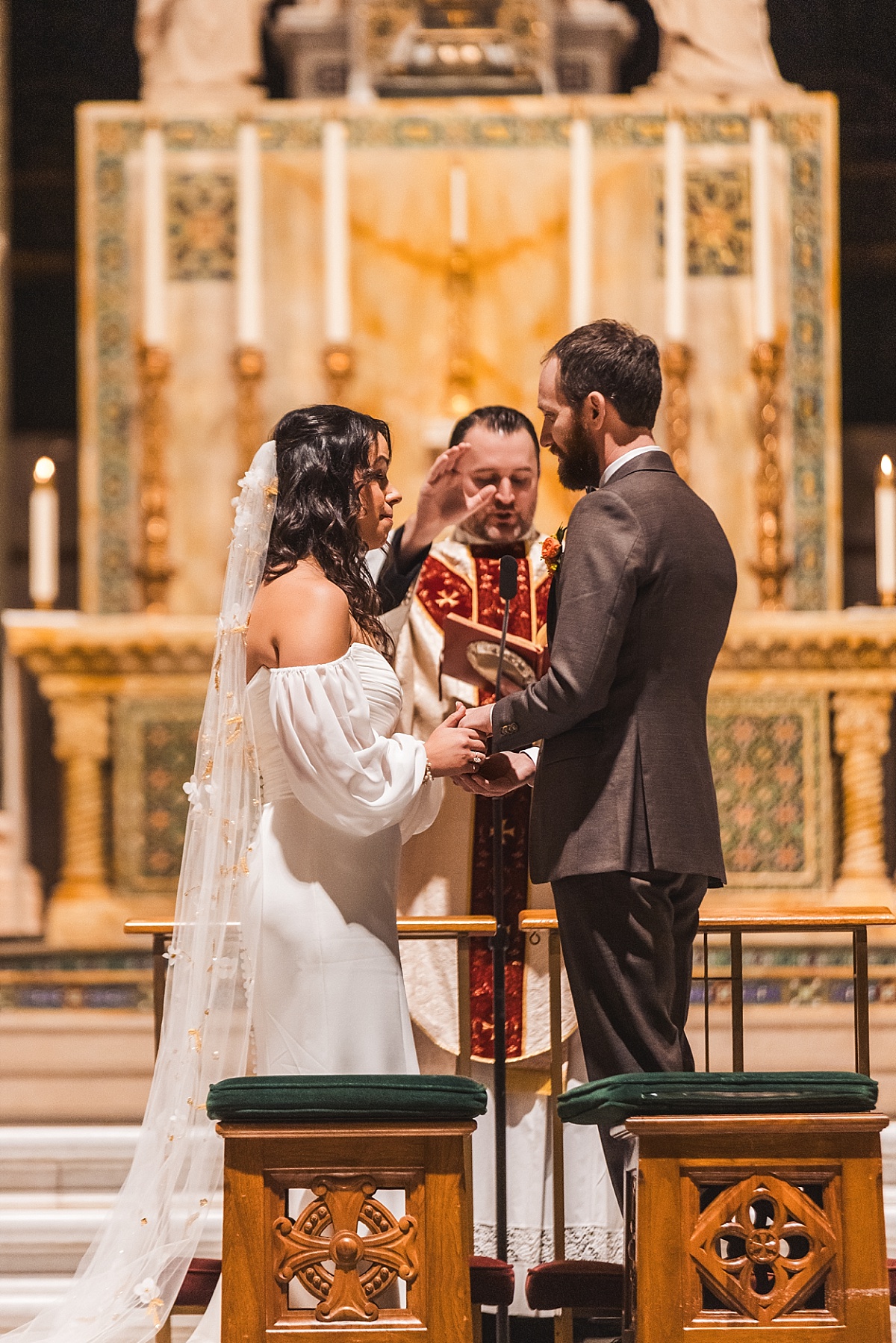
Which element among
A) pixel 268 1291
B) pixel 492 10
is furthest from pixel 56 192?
pixel 268 1291

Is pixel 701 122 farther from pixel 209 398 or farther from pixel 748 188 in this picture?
pixel 209 398

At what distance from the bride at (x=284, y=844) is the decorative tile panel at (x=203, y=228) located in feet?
14.6

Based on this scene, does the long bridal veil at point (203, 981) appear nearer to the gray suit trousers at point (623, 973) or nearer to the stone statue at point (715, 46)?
the gray suit trousers at point (623, 973)

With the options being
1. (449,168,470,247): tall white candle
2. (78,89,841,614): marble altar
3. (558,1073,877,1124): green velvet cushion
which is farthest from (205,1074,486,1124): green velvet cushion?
(449,168,470,247): tall white candle

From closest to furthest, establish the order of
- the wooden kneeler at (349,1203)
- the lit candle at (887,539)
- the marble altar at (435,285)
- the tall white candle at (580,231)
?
the wooden kneeler at (349,1203) < the lit candle at (887,539) < the tall white candle at (580,231) < the marble altar at (435,285)

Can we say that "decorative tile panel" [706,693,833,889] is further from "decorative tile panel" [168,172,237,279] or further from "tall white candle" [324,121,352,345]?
"decorative tile panel" [168,172,237,279]

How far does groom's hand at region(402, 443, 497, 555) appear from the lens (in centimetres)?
378

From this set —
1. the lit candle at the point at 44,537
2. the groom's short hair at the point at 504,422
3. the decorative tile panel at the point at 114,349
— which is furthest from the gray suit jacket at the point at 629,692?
the decorative tile panel at the point at 114,349

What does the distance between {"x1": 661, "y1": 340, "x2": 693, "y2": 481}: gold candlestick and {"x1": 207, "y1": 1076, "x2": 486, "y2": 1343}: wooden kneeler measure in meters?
5.08

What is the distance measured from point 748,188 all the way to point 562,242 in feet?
2.57

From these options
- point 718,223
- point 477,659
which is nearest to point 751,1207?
point 477,659

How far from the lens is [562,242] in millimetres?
7637

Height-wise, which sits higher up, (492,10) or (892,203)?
(492,10)

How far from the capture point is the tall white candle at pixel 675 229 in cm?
728
